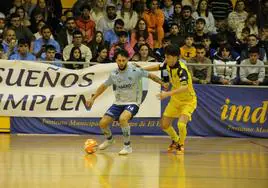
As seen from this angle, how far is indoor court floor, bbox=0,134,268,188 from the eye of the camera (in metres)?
8.32

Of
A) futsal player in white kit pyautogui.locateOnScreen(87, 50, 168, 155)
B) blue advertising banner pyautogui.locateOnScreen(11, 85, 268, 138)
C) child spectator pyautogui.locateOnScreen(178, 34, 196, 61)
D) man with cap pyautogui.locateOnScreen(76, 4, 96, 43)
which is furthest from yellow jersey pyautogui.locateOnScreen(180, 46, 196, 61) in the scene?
futsal player in white kit pyautogui.locateOnScreen(87, 50, 168, 155)

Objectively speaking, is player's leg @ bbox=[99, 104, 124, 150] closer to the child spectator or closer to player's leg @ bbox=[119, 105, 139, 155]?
player's leg @ bbox=[119, 105, 139, 155]

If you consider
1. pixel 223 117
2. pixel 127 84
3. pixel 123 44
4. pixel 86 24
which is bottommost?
pixel 223 117

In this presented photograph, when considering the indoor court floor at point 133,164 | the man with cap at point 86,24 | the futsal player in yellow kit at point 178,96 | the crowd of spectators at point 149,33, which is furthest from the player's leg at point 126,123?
the man with cap at point 86,24

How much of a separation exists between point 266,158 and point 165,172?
281 centimetres

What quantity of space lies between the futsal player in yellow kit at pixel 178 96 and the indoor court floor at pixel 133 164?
390 millimetres

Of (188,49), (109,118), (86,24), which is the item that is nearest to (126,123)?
(109,118)

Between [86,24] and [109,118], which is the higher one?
[86,24]

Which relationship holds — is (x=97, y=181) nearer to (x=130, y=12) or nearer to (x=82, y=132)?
(x=82, y=132)

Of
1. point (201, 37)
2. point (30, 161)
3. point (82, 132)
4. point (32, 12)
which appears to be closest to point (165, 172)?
point (30, 161)

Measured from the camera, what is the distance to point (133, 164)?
1009 centimetres

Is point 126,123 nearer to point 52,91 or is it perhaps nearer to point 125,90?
point 125,90

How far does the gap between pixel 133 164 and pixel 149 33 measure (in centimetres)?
674

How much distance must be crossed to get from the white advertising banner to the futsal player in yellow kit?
2402 millimetres
